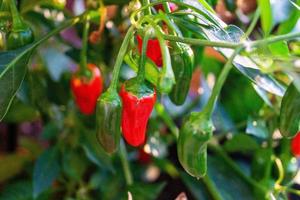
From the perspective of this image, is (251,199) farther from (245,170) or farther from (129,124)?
(129,124)

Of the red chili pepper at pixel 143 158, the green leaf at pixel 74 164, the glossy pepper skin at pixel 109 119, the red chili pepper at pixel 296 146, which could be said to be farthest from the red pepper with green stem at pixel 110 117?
the red chili pepper at pixel 143 158

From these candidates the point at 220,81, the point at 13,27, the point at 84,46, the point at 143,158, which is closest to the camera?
the point at 220,81

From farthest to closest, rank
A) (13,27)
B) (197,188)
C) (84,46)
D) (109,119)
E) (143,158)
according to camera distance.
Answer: (143,158), (197,188), (84,46), (13,27), (109,119)

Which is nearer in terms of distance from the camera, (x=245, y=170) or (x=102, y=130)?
(x=102, y=130)

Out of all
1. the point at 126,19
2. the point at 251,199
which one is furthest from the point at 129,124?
the point at 126,19

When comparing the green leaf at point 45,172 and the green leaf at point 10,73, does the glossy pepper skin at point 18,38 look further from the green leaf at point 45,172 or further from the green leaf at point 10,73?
the green leaf at point 45,172

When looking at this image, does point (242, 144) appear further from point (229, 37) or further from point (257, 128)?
point (229, 37)

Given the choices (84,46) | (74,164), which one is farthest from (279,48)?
(74,164)
